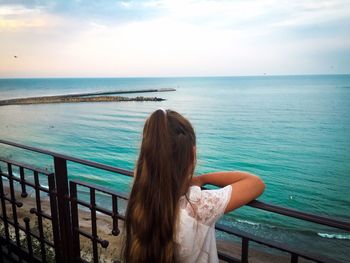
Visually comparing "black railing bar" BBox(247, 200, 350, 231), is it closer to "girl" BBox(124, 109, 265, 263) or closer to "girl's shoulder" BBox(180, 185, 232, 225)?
"girl" BBox(124, 109, 265, 263)

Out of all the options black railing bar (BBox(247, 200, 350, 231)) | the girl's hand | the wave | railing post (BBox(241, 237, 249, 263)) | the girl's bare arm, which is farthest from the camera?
the wave

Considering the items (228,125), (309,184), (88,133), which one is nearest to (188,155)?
(309,184)

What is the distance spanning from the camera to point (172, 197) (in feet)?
4.35

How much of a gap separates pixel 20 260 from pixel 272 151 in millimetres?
26664

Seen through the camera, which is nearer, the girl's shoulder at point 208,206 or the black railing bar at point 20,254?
the girl's shoulder at point 208,206

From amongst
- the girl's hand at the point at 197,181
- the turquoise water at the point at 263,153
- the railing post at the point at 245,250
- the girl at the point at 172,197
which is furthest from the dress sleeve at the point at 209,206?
the turquoise water at the point at 263,153

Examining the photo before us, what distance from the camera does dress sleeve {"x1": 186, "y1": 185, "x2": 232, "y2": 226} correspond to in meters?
1.30

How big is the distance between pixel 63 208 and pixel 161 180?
4.97ft

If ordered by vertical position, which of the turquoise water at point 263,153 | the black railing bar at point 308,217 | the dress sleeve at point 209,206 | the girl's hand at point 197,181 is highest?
the girl's hand at point 197,181

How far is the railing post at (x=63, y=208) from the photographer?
2.34m

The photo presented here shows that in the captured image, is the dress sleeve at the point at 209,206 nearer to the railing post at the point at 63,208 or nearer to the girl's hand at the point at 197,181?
the girl's hand at the point at 197,181

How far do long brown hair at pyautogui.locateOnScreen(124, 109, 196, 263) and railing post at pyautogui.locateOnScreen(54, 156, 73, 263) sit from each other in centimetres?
119

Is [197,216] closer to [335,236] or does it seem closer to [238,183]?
[238,183]

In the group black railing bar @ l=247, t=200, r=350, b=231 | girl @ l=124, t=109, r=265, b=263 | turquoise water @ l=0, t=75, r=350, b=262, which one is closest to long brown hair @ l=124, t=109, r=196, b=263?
girl @ l=124, t=109, r=265, b=263
